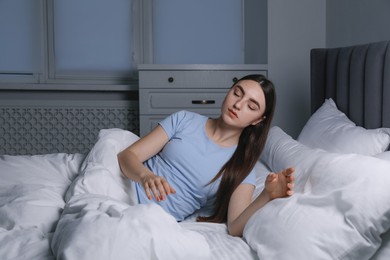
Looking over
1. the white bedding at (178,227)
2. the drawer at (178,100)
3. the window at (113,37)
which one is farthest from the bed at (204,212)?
the window at (113,37)

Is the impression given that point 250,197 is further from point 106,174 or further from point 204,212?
point 106,174

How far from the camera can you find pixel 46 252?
0.86 metres

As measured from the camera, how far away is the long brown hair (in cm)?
127

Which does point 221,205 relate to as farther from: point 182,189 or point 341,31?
point 341,31

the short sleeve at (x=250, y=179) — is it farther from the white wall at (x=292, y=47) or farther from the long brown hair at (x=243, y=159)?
the white wall at (x=292, y=47)

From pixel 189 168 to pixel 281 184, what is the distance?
355 millimetres

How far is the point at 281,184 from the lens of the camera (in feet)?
3.35

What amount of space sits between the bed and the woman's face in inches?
6.8

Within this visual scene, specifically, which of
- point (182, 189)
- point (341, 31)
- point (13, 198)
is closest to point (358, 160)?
point (182, 189)

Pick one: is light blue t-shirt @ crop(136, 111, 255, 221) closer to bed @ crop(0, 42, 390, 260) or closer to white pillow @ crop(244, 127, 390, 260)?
bed @ crop(0, 42, 390, 260)

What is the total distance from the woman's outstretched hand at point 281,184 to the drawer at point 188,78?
1.64m

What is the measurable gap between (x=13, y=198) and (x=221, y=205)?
58cm

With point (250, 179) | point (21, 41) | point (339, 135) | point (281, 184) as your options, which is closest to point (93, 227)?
point (281, 184)

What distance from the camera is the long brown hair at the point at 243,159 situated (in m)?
1.27
